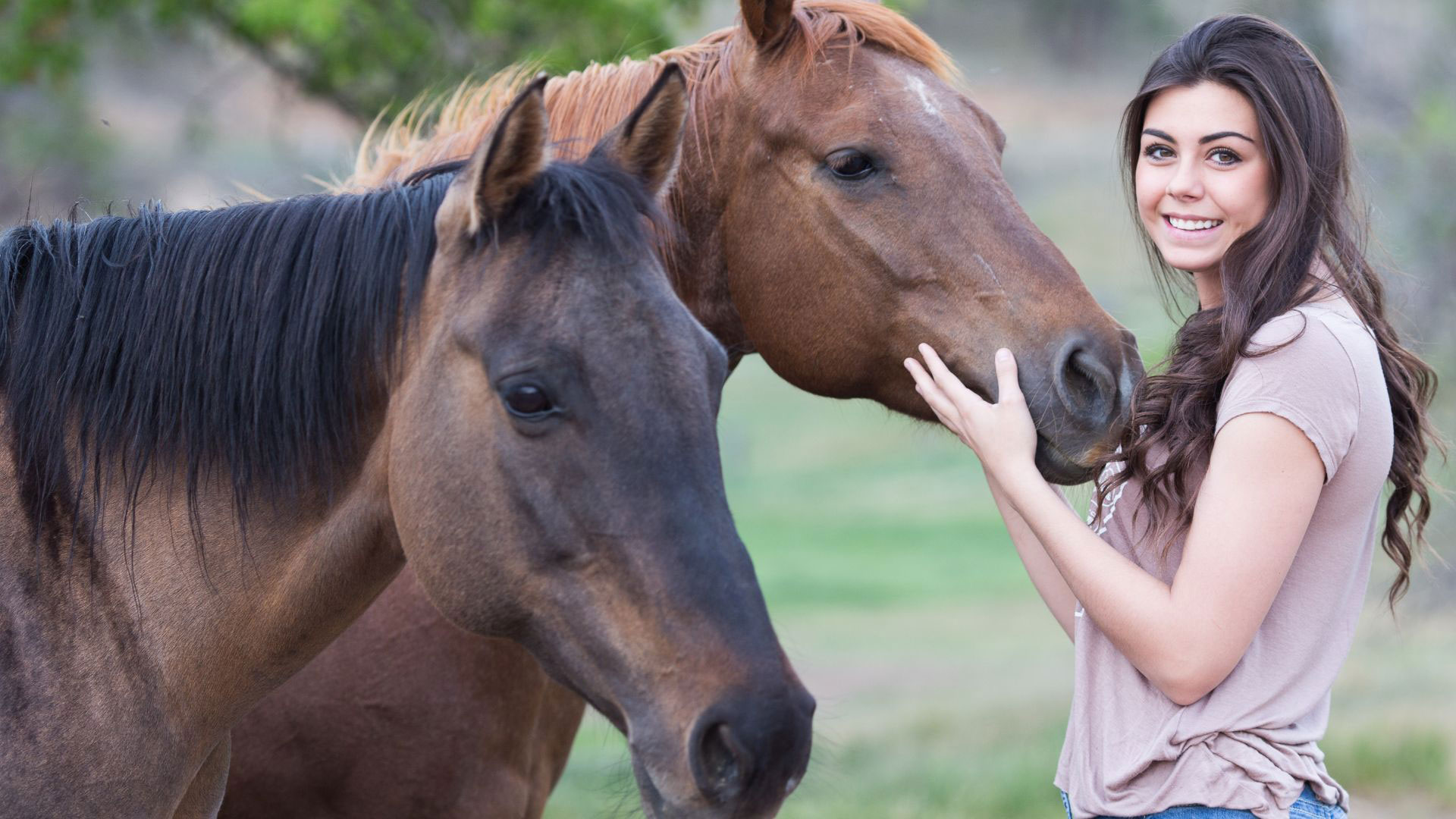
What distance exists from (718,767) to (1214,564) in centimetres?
97

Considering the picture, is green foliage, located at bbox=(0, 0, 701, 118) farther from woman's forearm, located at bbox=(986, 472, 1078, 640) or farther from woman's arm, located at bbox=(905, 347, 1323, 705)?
woman's arm, located at bbox=(905, 347, 1323, 705)

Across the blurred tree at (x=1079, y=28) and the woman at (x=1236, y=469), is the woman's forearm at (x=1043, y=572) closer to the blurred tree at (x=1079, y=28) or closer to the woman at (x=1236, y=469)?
the woman at (x=1236, y=469)

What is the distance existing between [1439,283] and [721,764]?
10.8 m

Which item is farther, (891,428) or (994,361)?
(891,428)

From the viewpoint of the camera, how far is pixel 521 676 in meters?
3.54

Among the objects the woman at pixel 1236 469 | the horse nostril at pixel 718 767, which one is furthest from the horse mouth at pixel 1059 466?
the horse nostril at pixel 718 767

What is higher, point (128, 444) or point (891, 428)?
point (128, 444)

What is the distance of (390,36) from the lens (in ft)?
22.4

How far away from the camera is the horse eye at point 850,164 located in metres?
3.18

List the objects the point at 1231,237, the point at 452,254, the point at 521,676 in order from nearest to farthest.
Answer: the point at 452,254 → the point at 1231,237 → the point at 521,676

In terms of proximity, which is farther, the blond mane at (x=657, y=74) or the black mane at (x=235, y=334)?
the blond mane at (x=657, y=74)

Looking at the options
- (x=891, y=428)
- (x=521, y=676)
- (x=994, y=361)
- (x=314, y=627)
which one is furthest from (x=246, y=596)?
(x=891, y=428)

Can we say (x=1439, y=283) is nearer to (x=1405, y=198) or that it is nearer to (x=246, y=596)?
(x=1405, y=198)

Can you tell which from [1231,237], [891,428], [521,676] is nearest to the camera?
[1231,237]
